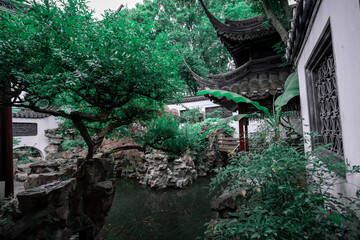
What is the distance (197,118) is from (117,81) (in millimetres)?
10318

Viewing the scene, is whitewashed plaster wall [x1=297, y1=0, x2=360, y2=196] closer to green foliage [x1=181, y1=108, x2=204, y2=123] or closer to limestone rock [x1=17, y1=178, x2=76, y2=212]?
limestone rock [x1=17, y1=178, x2=76, y2=212]

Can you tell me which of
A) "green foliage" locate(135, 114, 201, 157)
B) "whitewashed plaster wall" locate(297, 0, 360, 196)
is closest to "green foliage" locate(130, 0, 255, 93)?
"green foliage" locate(135, 114, 201, 157)

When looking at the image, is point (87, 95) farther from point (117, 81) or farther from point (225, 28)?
point (225, 28)

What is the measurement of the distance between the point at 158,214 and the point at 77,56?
550 centimetres

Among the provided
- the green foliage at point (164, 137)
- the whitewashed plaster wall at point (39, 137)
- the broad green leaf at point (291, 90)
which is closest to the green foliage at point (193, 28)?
the whitewashed plaster wall at point (39, 137)

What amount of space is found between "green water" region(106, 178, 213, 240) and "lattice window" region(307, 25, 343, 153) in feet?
10.8

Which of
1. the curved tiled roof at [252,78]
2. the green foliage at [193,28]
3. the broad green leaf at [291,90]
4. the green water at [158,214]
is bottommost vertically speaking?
the green water at [158,214]

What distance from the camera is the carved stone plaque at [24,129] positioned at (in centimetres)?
1115

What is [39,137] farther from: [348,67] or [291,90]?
[348,67]

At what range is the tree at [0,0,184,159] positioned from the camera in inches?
110

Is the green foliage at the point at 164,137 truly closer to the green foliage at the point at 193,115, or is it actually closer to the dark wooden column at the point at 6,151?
the dark wooden column at the point at 6,151

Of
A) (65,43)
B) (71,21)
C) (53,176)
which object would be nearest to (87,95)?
(65,43)

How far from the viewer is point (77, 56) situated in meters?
3.01

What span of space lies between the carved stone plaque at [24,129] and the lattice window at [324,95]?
48.2ft
